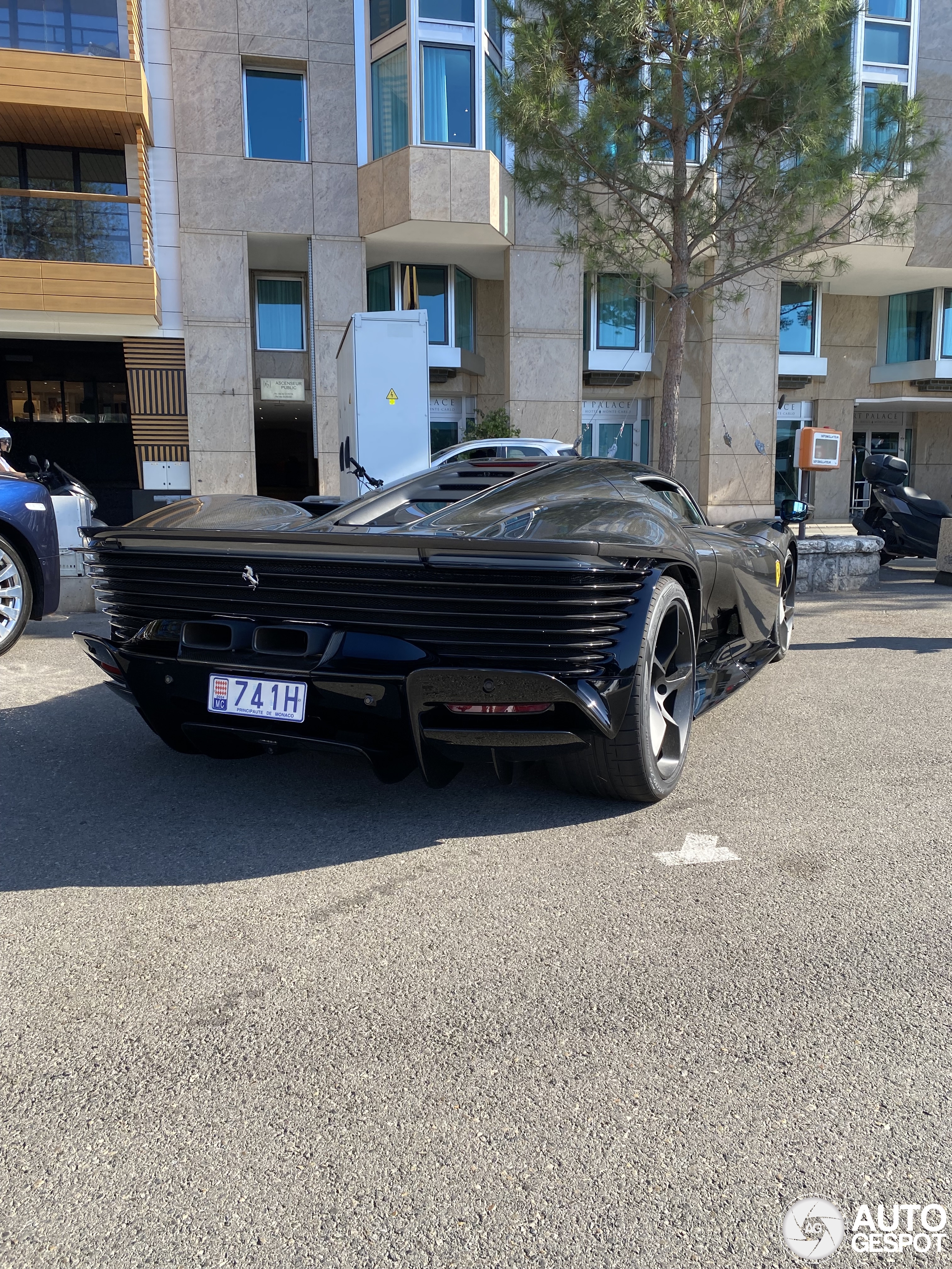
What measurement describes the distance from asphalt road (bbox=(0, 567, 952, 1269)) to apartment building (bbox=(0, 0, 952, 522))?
470 inches

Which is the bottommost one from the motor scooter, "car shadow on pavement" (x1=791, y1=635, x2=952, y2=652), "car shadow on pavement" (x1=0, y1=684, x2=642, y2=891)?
"car shadow on pavement" (x1=791, y1=635, x2=952, y2=652)

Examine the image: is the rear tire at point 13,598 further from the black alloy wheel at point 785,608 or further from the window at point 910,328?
the window at point 910,328

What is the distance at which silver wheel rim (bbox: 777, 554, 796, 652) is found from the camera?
548 centimetres

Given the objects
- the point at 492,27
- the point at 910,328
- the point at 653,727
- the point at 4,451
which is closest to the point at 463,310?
the point at 492,27

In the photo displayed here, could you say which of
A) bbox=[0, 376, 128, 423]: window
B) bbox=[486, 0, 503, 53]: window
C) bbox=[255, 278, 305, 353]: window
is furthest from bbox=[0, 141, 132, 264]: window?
bbox=[486, 0, 503, 53]: window

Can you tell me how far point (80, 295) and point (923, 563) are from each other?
44.1 feet

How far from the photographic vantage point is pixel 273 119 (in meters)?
17.0

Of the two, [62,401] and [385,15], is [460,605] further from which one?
[62,401]

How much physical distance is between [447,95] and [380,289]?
419cm

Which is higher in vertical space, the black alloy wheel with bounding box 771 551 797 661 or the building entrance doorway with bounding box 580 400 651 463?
the building entrance doorway with bounding box 580 400 651 463

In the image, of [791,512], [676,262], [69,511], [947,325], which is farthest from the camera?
[947,325]

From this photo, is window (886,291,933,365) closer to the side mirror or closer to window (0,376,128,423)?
window (0,376,128,423)

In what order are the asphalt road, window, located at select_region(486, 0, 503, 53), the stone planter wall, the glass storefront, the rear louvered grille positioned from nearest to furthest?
the asphalt road, the rear louvered grille, the stone planter wall, window, located at select_region(486, 0, 503, 53), the glass storefront

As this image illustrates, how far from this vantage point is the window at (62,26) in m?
14.4
